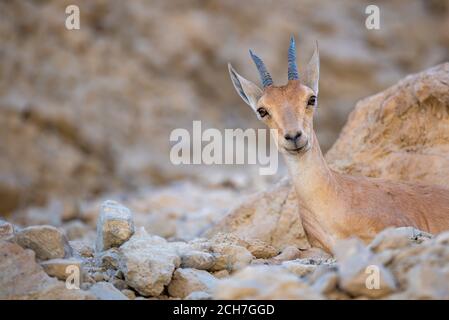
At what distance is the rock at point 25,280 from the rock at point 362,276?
5.58ft

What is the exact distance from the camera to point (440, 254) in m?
4.71

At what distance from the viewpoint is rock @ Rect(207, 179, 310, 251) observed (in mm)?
8570

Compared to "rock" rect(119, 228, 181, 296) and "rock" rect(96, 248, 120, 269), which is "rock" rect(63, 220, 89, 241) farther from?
"rock" rect(119, 228, 181, 296)

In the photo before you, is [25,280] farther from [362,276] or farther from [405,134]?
[405,134]

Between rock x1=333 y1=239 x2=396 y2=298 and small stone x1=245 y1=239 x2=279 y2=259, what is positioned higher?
small stone x1=245 y1=239 x2=279 y2=259

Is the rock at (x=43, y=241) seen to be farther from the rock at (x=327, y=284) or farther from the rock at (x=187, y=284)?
the rock at (x=327, y=284)

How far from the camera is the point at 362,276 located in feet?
15.1

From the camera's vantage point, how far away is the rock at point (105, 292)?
5.16 m

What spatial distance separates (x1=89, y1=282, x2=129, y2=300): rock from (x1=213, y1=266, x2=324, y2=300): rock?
882 millimetres

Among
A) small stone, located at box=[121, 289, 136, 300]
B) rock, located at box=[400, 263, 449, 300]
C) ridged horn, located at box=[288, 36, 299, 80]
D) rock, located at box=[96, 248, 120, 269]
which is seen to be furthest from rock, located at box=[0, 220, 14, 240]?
rock, located at box=[400, 263, 449, 300]

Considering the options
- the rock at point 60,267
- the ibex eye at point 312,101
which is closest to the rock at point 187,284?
the rock at point 60,267

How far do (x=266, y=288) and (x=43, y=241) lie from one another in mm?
1969
